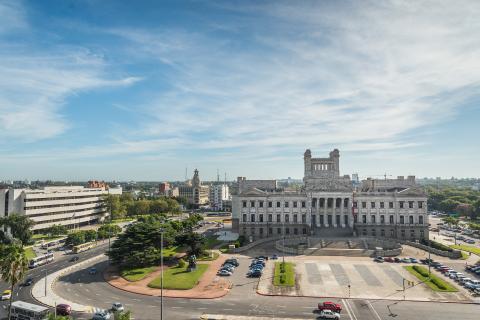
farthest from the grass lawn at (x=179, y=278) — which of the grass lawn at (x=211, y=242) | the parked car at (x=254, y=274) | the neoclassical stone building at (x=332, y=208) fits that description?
the neoclassical stone building at (x=332, y=208)

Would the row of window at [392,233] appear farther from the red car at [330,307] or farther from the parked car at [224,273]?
the red car at [330,307]

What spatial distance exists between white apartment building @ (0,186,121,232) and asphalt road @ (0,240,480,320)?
79.2 meters

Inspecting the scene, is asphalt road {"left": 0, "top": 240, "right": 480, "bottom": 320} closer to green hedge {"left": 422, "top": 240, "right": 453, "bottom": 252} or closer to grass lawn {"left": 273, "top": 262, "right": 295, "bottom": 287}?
grass lawn {"left": 273, "top": 262, "right": 295, "bottom": 287}

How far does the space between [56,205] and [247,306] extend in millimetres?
128879

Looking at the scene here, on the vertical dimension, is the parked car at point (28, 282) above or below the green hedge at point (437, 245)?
below

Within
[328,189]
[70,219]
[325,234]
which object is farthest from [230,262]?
[70,219]

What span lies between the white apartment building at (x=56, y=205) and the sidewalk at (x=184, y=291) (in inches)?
3182

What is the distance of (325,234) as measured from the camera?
123 m

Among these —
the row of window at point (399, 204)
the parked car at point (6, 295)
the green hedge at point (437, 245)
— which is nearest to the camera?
the parked car at point (6, 295)

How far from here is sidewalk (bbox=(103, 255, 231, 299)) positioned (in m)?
71.6

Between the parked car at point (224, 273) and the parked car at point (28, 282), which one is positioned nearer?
the parked car at point (28, 282)

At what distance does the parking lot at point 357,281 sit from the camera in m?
70.9

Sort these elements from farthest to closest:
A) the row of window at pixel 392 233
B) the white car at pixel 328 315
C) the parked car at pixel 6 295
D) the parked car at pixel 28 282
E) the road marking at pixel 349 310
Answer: the row of window at pixel 392 233
the parked car at pixel 28 282
the parked car at pixel 6 295
the road marking at pixel 349 310
the white car at pixel 328 315

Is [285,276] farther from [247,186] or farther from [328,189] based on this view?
[247,186]
